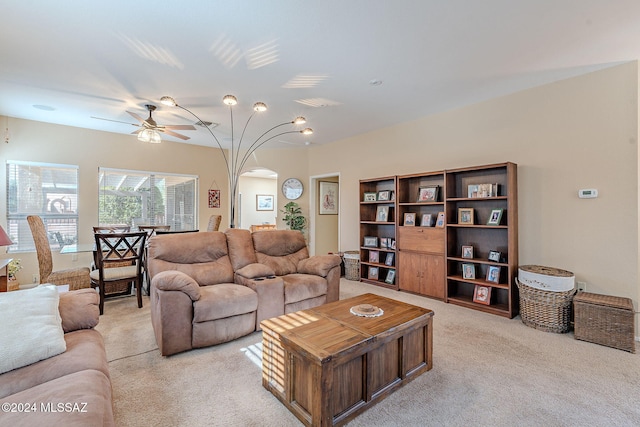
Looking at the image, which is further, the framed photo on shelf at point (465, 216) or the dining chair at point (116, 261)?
the framed photo on shelf at point (465, 216)

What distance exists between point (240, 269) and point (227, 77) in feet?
6.96

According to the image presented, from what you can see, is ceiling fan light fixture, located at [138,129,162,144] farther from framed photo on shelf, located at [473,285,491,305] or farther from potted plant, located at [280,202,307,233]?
framed photo on shelf, located at [473,285,491,305]

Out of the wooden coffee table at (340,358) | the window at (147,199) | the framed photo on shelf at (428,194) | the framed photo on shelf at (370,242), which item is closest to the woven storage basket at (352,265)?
the framed photo on shelf at (370,242)

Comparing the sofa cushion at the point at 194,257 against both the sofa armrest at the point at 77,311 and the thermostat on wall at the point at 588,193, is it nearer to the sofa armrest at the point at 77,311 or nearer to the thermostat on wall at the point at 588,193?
the sofa armrest at the point at 77,311

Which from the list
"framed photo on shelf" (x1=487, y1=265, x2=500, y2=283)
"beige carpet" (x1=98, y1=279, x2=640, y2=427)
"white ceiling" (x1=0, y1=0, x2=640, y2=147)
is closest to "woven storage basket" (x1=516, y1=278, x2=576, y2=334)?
"beige carpet" (x1=98, y1=279, x2=640, y2=427)

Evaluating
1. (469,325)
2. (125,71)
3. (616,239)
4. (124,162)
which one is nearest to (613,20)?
(616,239)

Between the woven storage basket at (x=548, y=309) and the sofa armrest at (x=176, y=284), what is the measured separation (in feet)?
11.0

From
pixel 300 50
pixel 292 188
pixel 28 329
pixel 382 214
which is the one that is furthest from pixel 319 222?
pixel 28 329

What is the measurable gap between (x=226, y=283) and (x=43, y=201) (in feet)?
13.5

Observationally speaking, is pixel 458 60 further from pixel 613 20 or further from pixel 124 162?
pixel 124 162

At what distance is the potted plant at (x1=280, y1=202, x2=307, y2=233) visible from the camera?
20.8 ft

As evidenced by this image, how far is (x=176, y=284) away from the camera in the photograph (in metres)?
2.42

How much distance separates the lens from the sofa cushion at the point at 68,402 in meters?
0.96

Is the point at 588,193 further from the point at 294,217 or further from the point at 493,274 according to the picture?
the point at 294,217
